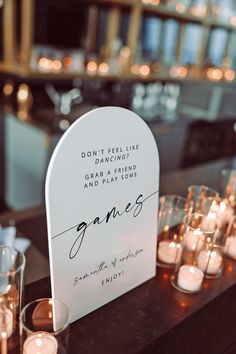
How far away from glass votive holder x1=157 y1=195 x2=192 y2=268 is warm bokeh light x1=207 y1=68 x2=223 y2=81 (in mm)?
3224

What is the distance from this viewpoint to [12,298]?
57cm

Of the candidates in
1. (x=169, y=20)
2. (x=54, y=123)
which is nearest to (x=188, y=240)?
(x=54, y=123)

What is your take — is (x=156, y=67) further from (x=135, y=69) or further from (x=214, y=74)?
(x=214, y=74)

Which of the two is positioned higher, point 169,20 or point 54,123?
point 169,20

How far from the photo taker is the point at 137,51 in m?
3.10

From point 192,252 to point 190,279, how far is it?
0.06m

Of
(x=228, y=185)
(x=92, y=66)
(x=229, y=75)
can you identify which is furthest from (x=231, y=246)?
(x=229, y=75)

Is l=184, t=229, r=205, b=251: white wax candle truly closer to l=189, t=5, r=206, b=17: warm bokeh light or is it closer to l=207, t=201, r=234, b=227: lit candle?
l=207, t=201, r=234, b=227: lit candle

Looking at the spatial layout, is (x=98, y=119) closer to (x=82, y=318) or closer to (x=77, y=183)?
(x=77, y=183)

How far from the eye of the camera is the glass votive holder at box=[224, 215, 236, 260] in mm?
783

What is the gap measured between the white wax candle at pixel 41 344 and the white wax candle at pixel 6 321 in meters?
0.05

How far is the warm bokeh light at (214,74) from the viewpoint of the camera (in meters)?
3.73

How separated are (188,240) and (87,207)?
26 cm

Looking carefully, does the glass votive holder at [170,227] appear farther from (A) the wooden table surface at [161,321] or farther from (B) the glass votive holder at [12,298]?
(B) the glass votive holder at [12,298]
